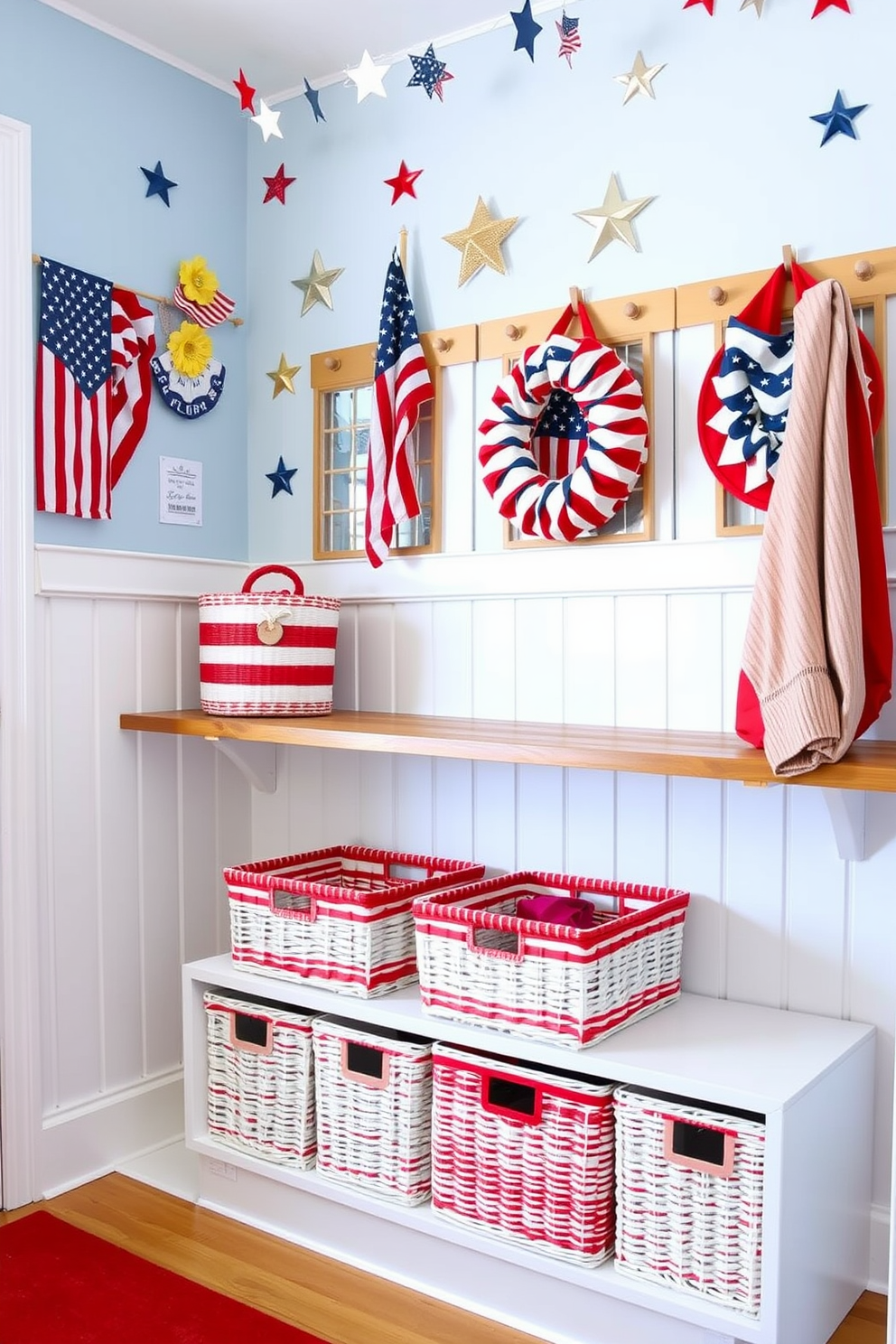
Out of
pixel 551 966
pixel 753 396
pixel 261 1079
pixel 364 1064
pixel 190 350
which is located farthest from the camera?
pixel 190 350

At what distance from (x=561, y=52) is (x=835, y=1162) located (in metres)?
2.03

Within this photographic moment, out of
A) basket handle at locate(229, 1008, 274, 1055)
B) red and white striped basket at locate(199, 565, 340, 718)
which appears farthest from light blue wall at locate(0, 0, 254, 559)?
basket handle at locate(229, 1008, 274, 1055)

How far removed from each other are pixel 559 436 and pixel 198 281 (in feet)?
3.15

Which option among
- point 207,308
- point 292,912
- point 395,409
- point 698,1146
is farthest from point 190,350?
point 698,1146

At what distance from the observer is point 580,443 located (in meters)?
2.24

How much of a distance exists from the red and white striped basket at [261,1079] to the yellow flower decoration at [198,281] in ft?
5.04

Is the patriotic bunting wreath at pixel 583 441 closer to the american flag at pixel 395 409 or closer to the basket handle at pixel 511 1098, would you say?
the american flag at pixel 395 409

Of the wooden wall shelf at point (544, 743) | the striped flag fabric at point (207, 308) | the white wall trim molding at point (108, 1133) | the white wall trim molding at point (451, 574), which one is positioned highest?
the striped flag fabric at point (207, 308)

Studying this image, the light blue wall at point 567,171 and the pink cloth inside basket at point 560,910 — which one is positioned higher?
the light blue wall at point 567,171

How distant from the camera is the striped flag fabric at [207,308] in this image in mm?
2607

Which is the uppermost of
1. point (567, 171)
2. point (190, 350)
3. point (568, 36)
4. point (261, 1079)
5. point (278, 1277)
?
point (568, 36)

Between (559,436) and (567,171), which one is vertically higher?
(567,171)

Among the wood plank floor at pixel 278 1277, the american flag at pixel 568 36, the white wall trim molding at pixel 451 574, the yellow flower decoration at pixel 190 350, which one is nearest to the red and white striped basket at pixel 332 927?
the wood plank floor at pixel 278 1277

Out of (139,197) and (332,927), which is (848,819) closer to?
(332,927)
